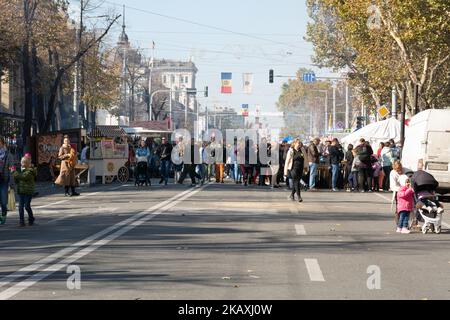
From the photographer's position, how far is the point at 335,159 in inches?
1438

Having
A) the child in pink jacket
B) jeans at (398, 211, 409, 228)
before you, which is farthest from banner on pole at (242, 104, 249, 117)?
jeans at (398, 211, 409, 228)

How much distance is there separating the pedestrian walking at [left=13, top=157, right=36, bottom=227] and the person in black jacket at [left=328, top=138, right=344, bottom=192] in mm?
17068

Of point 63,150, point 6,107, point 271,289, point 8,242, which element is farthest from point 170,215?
point 6,107

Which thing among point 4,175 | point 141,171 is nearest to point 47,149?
point 141,171

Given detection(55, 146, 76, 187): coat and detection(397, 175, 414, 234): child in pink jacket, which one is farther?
detection(55, 146, 76, 187): coat

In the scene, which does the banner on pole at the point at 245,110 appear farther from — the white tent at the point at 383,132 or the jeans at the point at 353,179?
the jeans at the point at 353,179

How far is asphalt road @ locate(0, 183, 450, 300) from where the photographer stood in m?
11.5

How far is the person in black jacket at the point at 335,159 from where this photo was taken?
1430 inches

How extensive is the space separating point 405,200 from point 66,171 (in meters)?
13.4

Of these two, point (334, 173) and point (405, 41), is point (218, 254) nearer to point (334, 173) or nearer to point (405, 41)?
point (334, 173)

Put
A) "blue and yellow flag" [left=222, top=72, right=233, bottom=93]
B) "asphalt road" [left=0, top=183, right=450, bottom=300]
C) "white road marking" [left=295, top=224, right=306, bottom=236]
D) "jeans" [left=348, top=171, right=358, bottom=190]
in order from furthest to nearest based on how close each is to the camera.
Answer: "blue and yellow flag" [left=222, top=72, right=233, bottom=93]
"jeans" [left=348, top=171, right=358, bottom=190]
"white road marking" [left=295, top=224, right=306, bottom=236]
"asphalt road" [left=0, top=183, right=450, bottom=300]

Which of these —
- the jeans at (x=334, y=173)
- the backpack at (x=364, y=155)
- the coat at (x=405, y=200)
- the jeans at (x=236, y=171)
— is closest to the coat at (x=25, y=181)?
the coat at (x=405, y=200)

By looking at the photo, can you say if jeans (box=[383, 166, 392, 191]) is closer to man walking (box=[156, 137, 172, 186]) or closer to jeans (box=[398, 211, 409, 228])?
man walking (box=[156, 137, 172, 186])
